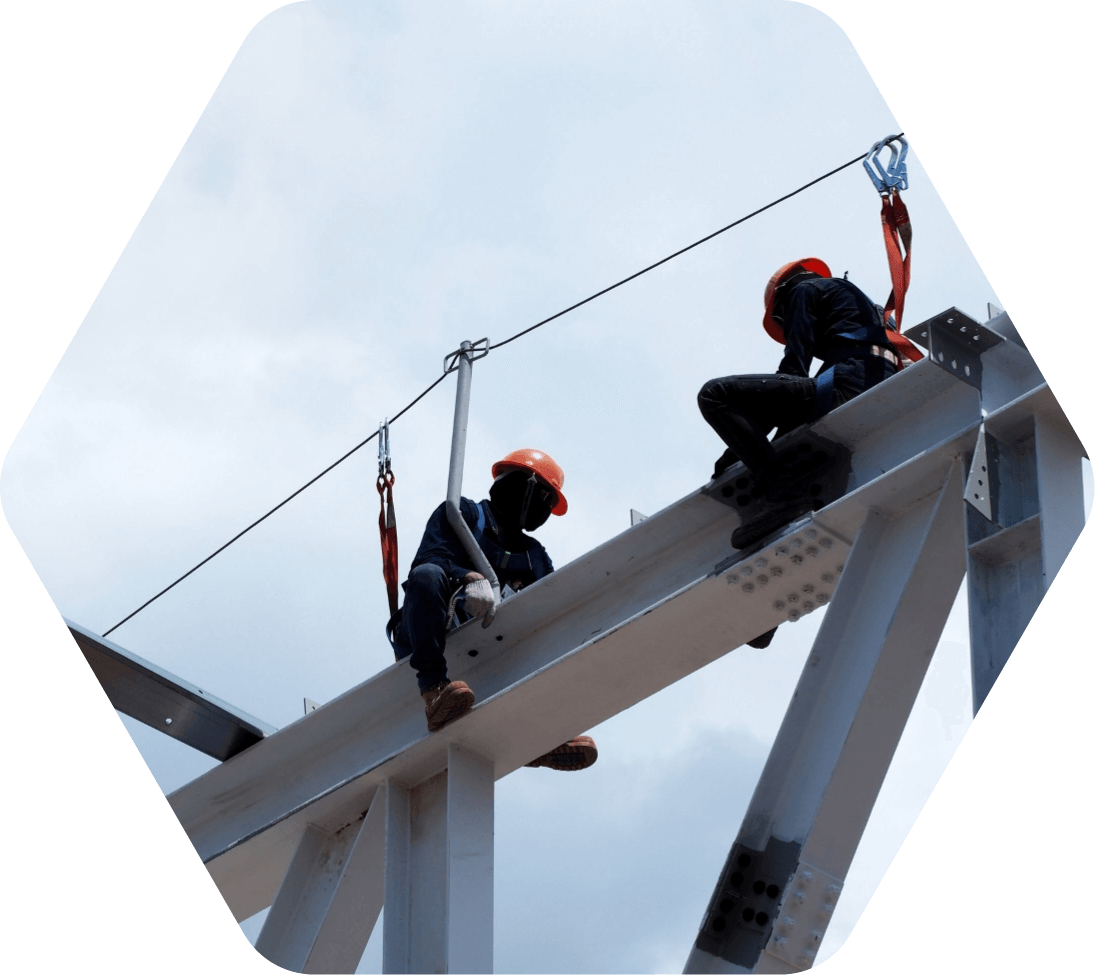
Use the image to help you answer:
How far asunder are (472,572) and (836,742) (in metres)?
1.96

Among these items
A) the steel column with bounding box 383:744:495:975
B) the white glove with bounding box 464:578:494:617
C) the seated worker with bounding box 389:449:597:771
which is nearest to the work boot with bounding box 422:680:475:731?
the seated worker with bounding box 389:449:597:771

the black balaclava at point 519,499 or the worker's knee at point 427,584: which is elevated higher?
the black balaclava at point 519,499

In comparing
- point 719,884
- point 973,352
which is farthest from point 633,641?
point 973,352

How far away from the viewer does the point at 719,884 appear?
6367 mm

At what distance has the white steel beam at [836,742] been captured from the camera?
20.5 ft

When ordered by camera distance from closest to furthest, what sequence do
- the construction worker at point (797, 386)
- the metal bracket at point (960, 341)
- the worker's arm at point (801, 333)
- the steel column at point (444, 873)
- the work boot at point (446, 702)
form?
the metal bracket at point (960, 341)
the steel column at point (444, 873)
the construction worker at point (797, 386)
the work boot at point (446, 702)
the worker's arm at point (801, 333)

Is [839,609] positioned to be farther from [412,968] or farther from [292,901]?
[292,901]

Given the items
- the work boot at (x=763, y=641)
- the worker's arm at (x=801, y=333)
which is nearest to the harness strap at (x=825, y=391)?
the worker's arm at (x=801, y=333)

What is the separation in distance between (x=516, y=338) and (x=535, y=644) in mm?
1785

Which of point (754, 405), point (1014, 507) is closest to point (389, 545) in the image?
point (754, 405)

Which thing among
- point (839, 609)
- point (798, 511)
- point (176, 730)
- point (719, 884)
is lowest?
point (719, 884)

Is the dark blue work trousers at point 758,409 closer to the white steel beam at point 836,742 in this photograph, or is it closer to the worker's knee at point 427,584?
the white steel beam at point 836,742

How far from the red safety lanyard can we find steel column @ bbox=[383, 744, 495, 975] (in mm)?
2599

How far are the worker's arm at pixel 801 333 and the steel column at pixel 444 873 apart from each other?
223 cm
